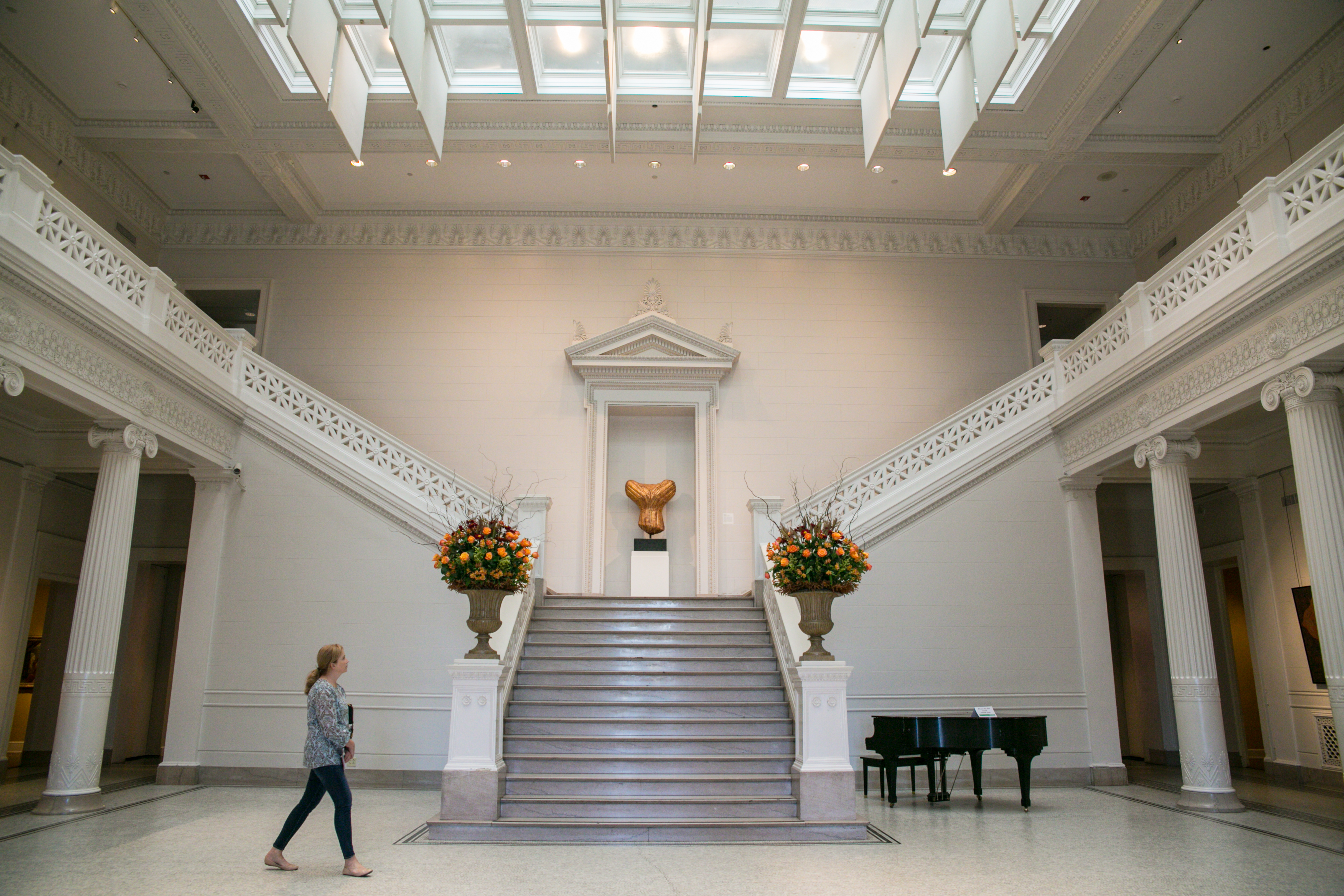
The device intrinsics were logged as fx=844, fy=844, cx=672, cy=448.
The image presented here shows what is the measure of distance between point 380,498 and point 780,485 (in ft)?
21.3

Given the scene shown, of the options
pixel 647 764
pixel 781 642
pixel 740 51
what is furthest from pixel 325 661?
pixel 740 51

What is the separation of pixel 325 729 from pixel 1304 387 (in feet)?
28.3

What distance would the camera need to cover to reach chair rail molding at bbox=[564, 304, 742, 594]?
569 inches

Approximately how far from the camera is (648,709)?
9141 millimetres

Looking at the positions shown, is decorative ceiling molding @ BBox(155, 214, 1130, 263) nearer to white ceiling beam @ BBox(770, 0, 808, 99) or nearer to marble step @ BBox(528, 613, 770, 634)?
white ceiling beam @ BBox(770, 0, 808, 99)

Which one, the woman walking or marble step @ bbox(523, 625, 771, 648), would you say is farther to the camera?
marble step @ bbox(523, 625, 771, 648)

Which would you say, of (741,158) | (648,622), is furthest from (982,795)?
(741,158)

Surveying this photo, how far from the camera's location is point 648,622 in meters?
10.9

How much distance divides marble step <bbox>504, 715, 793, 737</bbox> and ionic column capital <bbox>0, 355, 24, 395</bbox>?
5.43 m

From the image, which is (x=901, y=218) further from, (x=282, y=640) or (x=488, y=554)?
(x=282, y=640)

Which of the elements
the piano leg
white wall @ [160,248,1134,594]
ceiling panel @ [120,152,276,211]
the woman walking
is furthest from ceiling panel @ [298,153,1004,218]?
the woman walking

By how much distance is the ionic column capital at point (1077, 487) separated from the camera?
11.7 metres

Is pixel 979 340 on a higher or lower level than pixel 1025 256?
lower

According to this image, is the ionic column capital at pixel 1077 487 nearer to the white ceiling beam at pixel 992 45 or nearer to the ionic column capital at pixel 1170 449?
the ionic column capital at pixel 1170 449
